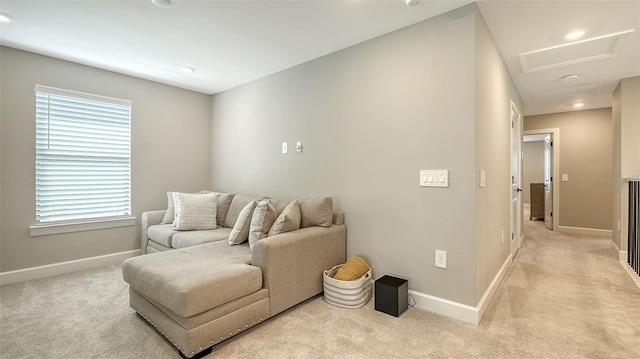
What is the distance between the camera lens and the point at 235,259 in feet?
7.79

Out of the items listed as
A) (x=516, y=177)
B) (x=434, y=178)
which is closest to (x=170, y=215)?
(x=434, y=178)

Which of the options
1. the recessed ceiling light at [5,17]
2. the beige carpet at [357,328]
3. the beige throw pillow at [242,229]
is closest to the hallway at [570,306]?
the beige carpet at [357,328]

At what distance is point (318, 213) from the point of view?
2.81 m

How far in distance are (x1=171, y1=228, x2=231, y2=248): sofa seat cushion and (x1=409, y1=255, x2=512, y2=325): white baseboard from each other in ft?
6.32

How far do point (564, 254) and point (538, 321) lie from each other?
263 centimetres

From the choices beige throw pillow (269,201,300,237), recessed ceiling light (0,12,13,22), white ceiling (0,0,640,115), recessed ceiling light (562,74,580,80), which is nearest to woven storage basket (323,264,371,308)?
beige throw pillow (269,201,300,237)

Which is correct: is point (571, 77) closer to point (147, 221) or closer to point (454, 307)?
point (454, 307)

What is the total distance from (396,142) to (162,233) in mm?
2709

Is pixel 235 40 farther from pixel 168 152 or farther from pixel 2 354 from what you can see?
pixel 2 354

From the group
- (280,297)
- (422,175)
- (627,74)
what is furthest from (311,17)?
(627,74)

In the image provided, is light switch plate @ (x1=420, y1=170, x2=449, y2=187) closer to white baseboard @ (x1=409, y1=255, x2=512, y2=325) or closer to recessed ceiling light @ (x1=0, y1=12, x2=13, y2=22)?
white baseboard @ (x1=409, y1=255, x2=512, y2=325)

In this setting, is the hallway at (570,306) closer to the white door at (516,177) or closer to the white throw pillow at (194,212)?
the white door at (516,177)

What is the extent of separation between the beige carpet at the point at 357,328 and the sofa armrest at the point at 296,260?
0.15 m

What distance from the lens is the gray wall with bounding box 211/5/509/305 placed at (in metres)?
2.27
